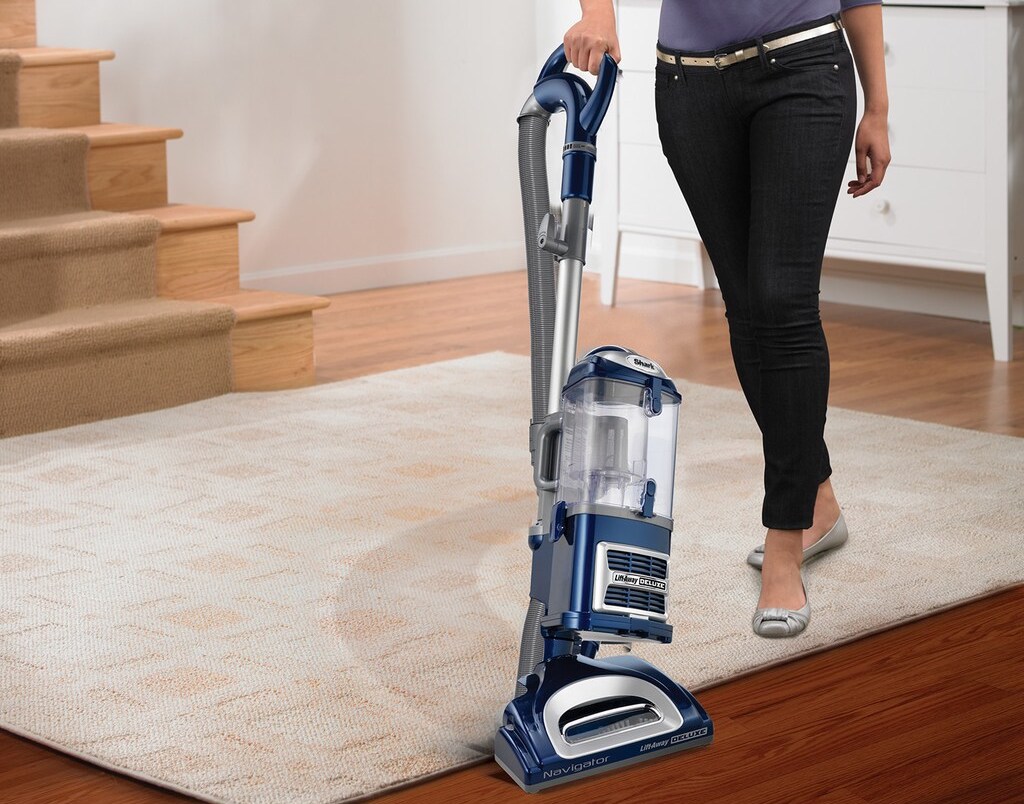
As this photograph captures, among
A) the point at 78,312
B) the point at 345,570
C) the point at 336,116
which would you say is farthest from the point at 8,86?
the point at 345,570

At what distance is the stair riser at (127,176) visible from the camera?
3.54 metres

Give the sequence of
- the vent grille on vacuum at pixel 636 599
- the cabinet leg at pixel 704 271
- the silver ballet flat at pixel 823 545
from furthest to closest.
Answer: the cabinet leg at pixel 704 271 → the silver ballet flat at pixel 823 545 → the vent grille on vacuum at pixel 636 599

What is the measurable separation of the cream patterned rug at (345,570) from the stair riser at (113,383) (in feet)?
0.20

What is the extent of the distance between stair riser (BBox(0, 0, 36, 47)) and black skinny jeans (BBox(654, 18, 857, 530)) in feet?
8.01

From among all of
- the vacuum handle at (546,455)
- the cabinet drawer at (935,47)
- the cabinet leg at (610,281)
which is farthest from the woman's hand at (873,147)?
the cabinet leg at (610,281)

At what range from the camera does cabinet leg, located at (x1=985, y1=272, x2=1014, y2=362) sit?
3580 millimetres

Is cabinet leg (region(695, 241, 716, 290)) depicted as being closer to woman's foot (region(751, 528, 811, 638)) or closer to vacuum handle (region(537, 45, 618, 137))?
woman's foot (region(751, 528, 811, 638))

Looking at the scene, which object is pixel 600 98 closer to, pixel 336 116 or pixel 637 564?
pixel 637 564

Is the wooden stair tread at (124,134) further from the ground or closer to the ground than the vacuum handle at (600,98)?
closer to the ground

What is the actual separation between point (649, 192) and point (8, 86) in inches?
71.7

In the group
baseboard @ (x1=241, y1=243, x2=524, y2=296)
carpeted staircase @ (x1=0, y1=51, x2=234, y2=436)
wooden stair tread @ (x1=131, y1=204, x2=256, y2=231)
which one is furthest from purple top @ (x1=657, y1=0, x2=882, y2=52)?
baseboard @ (x1=241, y1=243, x2=524, y2=296)

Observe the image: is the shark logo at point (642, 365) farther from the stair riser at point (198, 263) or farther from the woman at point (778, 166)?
the stair riser at point (198, 263)

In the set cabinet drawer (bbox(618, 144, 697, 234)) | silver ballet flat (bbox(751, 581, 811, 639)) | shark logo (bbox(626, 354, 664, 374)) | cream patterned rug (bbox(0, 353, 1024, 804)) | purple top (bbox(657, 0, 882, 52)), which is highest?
purple top (bbox(657, 0, 882, 52))

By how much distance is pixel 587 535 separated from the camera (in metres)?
1.41
